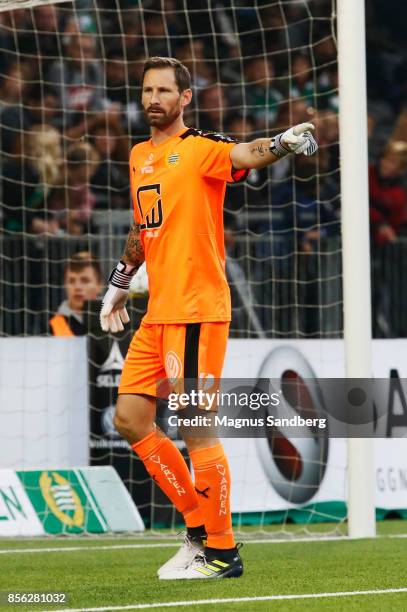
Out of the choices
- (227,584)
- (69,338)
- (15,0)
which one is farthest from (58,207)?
(227,584)

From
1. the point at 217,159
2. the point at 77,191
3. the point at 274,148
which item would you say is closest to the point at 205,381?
the point at 217,159

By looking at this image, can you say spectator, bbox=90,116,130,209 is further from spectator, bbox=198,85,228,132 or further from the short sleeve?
the short sleeve

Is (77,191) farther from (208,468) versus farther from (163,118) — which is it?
→ (208,468)

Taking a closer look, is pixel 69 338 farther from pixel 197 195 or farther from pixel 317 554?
pixel 197 195

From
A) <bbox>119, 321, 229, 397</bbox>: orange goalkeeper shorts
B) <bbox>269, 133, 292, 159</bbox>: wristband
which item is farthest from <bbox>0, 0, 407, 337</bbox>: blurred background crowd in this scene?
<bbox>269, 133, 292, 159</bbox>: wristband

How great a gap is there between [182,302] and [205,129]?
682 centimetres

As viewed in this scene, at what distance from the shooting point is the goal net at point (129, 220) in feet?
30.4

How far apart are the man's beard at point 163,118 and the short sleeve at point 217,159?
18 cm

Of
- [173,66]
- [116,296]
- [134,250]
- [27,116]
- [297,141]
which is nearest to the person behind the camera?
[297,141]

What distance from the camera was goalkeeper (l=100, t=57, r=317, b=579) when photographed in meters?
5.99

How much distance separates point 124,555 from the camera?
24.2ft

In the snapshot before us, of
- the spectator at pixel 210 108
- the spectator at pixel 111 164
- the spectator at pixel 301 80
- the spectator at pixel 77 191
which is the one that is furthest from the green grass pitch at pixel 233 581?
the spectator at pixel 301 80

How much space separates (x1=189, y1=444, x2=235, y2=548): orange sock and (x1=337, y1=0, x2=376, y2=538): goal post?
7.64 ft

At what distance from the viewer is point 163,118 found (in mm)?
6070
